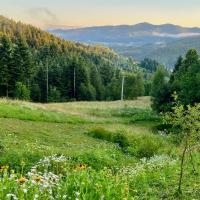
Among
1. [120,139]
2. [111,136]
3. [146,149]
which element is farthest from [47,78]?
[146,149]

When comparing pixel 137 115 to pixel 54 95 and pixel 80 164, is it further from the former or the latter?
pixel 54 95

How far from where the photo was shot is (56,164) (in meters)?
Answer: 13.1

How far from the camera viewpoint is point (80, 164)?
527 inches

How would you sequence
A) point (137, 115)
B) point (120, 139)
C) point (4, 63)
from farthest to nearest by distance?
point (4, 63)
point (137, 115)
point (120, 139)

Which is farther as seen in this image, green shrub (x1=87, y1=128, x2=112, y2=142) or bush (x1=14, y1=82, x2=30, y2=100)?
bush (x1=14, y1=82, x2=30, y2=100)

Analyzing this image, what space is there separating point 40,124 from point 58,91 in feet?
229

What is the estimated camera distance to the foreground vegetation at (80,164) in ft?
28.0

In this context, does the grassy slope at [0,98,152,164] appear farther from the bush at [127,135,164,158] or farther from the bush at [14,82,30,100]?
the bush at [14,82,30,100]

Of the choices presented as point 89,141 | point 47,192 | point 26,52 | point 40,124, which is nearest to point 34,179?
point 47,192

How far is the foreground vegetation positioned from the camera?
8523 millimetres

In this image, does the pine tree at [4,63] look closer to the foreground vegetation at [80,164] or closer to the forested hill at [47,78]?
the forested hill at [47,78]

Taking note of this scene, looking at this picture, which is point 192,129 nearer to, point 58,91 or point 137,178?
point 137,178

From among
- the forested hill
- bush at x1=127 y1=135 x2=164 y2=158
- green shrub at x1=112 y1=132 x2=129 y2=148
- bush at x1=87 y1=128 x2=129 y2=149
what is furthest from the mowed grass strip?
the forested hill

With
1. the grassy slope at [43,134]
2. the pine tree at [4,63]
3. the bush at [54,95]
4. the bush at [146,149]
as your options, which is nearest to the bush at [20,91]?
the pine tree at [4,63]
